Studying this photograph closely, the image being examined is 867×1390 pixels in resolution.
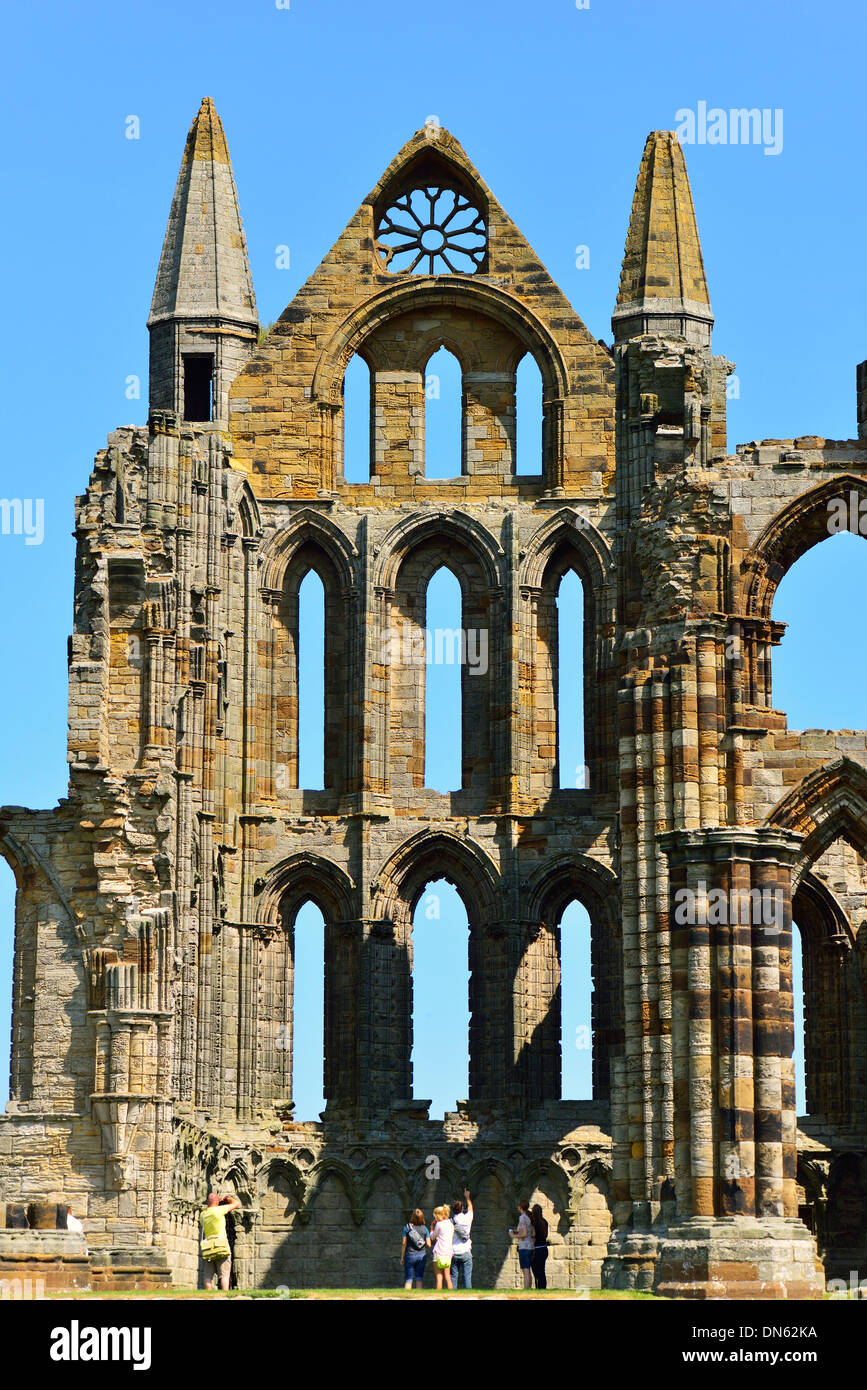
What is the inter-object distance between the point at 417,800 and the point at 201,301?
8.82m

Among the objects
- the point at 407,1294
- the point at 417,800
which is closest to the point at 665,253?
the point at 417,800

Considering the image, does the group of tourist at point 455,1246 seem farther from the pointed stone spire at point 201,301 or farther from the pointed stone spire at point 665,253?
the pointed stone spire at point 201,301

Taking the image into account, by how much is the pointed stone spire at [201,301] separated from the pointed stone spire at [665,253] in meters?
6.52

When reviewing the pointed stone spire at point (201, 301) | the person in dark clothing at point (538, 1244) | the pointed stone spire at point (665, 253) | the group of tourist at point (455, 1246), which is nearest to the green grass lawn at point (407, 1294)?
the group of tourist at point (455, 1246)

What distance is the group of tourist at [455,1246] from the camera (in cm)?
4009

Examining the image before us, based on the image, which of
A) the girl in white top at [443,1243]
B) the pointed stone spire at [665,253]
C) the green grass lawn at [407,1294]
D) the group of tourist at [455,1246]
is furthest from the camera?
the pointed stone spire at [665,253]

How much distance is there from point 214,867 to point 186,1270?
707 cm

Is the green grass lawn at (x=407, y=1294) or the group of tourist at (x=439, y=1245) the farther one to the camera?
the group of tourist at (x=439, y=1245)

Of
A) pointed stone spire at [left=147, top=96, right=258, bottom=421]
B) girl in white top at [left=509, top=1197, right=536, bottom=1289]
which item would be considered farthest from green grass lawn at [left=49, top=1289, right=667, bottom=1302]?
pointed stone spire at [left=147, top=96, right=258, bottom=421]

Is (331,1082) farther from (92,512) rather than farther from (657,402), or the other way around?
(657,402)
